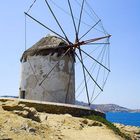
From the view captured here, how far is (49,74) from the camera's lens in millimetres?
22188

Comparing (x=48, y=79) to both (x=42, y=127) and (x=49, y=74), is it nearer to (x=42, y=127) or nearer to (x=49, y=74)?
(x=49, y=74)

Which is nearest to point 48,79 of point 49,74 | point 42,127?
point 49,74

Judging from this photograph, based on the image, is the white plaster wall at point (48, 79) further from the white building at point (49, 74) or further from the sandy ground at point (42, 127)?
the sandy ground at point (42, 127)

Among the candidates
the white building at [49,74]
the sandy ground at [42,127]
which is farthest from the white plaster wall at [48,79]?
A: the sandy ground at [42,127]

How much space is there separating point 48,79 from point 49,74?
29 centimetres

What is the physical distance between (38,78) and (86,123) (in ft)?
25.4

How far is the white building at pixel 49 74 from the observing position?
2214 cm

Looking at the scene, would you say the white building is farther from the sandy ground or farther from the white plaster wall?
the sandy ground

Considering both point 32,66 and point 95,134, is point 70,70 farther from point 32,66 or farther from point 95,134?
point 95,134

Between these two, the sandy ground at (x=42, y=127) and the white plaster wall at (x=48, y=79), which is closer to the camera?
the sandy ground at (x=42, y=127)

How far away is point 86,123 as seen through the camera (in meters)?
15.2

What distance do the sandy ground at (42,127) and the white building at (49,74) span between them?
6987 millimetres

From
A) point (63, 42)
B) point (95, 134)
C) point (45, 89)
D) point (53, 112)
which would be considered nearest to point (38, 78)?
point (45, 89)

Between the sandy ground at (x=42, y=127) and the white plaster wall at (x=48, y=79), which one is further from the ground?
the white plaster wall at (x=48, y=79)
